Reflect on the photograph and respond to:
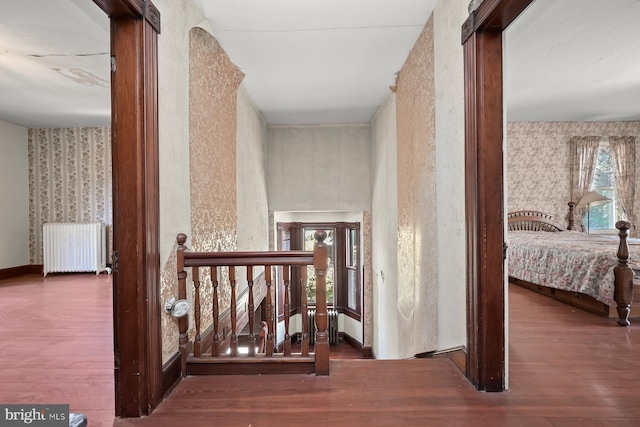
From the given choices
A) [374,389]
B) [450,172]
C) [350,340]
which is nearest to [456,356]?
[374,389]

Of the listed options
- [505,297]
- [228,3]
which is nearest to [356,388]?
[505,297]

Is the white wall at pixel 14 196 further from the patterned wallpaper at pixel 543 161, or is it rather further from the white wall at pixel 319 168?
the patterned wallpaper at pixel 543 161

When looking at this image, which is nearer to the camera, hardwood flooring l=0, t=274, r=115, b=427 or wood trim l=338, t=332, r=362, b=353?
hardwood flooring l=0, t=274, r=115, b=427

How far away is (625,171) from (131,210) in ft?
24.3

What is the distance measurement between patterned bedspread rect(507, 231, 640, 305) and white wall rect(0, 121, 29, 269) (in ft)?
24.0

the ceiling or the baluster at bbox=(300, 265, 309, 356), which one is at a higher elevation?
the ceiling

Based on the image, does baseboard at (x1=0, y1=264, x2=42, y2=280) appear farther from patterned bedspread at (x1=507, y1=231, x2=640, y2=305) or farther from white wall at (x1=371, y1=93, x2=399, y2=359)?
patterned bedspread at (x1=507, y1=231, x2=640, y2=305)

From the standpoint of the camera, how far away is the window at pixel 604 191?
19.1ft

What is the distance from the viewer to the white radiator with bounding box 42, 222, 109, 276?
5156 mm

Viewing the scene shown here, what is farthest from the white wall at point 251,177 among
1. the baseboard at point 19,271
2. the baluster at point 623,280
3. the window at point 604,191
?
the window at point 604,191

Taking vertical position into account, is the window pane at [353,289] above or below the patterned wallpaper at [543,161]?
below

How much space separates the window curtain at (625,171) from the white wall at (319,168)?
422 cm

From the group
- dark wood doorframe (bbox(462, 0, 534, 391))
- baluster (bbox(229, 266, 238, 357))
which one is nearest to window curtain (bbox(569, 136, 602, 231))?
Answer: dark wood doorframe (bbox(462, 0, 534, 391))

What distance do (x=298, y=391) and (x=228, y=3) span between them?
255 cm
